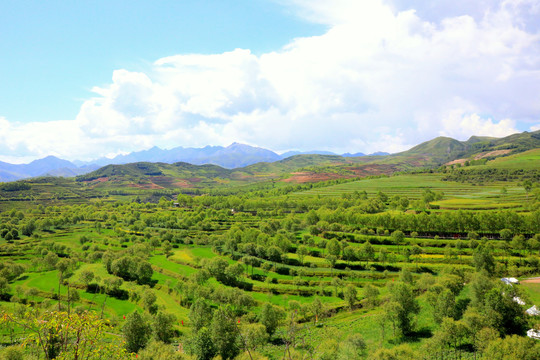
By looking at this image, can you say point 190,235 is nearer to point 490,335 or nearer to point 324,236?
point 324,236

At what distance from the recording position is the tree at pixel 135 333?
49.1 m

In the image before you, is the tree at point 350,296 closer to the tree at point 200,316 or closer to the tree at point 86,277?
the tree at point 200,316

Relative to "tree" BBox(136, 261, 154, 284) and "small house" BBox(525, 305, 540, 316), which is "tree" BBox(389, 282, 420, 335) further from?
"tree" BBox(136, 261, 154, 284)

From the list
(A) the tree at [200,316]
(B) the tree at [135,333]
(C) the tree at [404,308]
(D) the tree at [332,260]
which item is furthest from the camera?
(D) the tree at [332,260]

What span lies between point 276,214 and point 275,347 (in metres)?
117

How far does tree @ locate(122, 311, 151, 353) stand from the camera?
161 ft

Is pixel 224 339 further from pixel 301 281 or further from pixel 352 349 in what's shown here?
pixel 301 281

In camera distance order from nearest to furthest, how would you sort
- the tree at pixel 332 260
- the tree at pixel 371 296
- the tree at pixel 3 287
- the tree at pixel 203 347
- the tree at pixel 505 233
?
the tree at pixel 203 347
the tree at pixel 371 296
the tree at pixel 3 287
the tree at pixel 332 260
the tree at pixel 505 233

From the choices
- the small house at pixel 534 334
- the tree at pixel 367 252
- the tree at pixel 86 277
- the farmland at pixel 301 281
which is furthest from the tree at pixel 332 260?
the tree at pixel 86 277

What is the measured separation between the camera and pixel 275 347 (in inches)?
2003

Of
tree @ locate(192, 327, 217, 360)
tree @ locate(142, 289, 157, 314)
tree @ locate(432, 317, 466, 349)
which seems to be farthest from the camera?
tree @ locate(142, 289, 157, 314)

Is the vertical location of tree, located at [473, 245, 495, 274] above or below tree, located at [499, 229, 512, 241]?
below

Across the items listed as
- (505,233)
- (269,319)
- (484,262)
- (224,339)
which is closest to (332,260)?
(269,319)

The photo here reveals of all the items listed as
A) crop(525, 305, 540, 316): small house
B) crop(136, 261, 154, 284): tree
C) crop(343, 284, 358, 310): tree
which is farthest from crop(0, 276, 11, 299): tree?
crop(525, 305, 540, 316): small house
